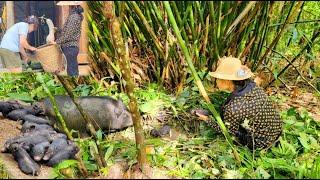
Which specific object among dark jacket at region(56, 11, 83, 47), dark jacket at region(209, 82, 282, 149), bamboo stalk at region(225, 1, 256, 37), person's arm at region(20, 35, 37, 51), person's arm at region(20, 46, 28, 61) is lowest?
dark jacket at region(209, 82, 282, 149)

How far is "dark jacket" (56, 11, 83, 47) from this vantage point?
390 cm

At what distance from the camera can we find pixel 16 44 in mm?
4094

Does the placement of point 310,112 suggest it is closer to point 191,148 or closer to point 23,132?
point 191,148

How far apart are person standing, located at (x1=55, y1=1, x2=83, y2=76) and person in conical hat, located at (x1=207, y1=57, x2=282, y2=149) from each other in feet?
3.21

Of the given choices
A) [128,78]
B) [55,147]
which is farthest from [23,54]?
[128,78]

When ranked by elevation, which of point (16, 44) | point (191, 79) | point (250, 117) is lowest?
point (250, 117)

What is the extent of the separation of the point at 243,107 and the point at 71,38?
1314 mm

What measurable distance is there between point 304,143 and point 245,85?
0.81m

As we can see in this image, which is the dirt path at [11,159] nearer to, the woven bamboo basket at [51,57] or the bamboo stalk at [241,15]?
the woven bamboo basket at [51,57]

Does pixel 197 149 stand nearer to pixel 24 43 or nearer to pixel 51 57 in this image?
pixel 51 57

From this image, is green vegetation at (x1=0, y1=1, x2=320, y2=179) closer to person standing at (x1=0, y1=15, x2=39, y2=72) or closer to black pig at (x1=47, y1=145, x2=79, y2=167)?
black pig at (x1=47, y1=145, x2=79, y2=167)

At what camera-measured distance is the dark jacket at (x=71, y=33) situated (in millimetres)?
3902

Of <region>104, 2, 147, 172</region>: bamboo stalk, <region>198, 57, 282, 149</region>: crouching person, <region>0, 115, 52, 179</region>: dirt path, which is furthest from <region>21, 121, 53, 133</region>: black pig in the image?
<region>198, 57, 282, 149</region>: crouching person

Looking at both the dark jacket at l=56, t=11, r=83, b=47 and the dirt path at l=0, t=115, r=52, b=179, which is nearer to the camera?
the dirt path at l=0, t=115, r=52, b=179
